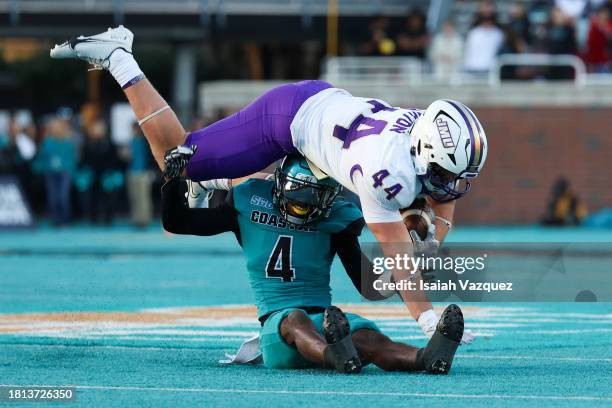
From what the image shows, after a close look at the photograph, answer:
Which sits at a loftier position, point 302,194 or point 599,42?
point 302,194

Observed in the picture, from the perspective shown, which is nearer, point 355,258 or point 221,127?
point 355,258

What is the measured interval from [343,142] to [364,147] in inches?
9.3

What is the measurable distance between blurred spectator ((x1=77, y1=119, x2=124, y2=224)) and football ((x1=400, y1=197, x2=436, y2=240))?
16.2 metres

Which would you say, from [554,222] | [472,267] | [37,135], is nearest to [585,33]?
[554,222]

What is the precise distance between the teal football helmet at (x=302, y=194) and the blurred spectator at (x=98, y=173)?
1607 cm

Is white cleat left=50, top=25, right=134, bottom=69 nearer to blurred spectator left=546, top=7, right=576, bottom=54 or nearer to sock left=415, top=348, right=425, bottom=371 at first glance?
sock left=415, top=348, right=425, bottom=371

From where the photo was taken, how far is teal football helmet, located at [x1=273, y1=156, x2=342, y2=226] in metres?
7.57

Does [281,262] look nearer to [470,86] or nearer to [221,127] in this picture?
[221,127]

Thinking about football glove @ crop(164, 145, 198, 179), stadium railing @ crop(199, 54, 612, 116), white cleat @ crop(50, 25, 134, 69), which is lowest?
stadium railing @ crop(199, 54, 612, 116)

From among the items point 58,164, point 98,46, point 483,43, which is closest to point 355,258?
point 98,46

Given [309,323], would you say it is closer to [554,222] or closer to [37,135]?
[554,222]

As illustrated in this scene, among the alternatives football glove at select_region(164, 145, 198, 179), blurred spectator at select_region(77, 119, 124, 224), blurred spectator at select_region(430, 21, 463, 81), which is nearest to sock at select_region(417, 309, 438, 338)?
football glove at select_region(164, 145, 198, 179)

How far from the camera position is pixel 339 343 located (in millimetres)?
6992

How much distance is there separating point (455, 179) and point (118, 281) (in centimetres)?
679
